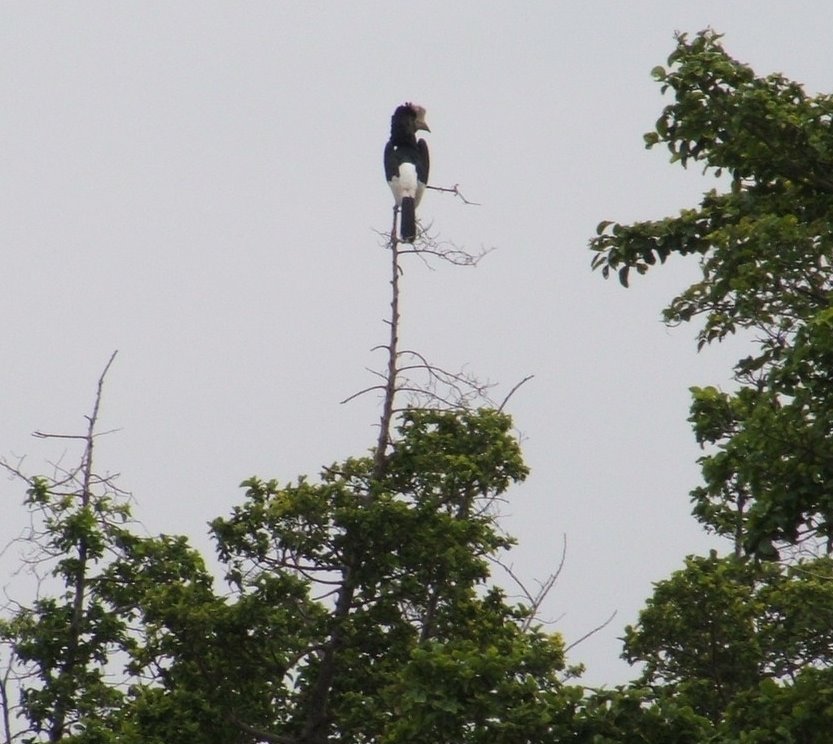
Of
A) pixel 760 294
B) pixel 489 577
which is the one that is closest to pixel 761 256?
pixel 760 294

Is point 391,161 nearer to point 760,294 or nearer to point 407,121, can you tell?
point 407,121

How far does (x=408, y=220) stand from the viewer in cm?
1562

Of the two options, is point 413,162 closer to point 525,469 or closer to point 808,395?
point 525,469

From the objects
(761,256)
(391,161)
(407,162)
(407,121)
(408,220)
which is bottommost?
(761,256)

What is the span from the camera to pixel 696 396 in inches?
396

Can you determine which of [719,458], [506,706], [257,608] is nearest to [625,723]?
[506,706]

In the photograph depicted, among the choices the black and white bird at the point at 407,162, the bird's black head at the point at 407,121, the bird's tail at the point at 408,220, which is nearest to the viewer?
the bird's tail at the point at 408,220

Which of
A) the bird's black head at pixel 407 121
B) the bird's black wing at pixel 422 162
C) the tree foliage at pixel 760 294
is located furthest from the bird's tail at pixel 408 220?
the tree foliage at pixel 760 294

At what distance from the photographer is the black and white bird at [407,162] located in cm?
1596

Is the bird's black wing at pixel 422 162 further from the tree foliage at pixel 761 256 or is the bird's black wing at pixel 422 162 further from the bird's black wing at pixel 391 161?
the tree foliage at pixel 761 256

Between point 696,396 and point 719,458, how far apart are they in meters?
1.51

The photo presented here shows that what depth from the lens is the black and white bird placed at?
1596cm

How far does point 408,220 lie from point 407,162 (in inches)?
62.6

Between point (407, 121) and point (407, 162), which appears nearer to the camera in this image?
point (407, 162)
